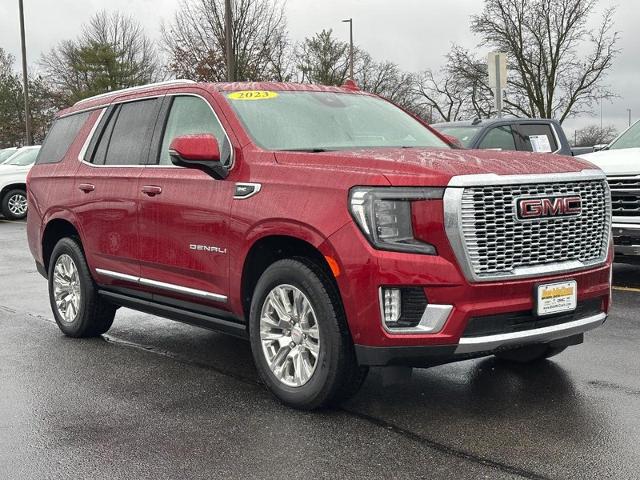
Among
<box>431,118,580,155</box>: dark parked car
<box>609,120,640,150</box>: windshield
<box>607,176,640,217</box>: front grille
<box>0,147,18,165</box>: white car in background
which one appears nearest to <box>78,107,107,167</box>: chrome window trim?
<box>607,176,640,217</box>: front grille

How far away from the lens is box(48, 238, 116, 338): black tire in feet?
20.9

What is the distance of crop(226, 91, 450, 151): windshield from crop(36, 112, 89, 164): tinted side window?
2065 millimetres

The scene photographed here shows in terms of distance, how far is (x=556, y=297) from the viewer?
13.8 ft

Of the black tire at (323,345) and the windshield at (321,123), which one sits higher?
the windshield at (321,123)

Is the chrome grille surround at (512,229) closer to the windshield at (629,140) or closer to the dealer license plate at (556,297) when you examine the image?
the dealer license plate at (556,297)

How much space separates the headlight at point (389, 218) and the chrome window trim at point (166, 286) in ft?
4.16

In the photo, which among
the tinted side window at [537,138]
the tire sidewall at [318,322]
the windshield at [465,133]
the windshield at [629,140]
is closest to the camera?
the tire sidewall at [318,322]

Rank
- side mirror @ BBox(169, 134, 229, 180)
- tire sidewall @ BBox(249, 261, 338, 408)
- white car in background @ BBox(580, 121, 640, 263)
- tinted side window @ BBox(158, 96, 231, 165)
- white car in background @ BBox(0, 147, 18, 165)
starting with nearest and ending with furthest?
tire sidewall @ BBox(249, 261, 338, 408) < side mirror @ BBox(169, 134, 229, 180) < tinted side window @ BBox(158, 96, 231, 165) < white car in background @ BBox(580, 121, 640, 263) < white car in background @ BBox(0, 147, 18, 165)

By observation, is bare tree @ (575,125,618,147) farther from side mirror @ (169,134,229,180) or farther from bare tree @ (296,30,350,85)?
side mirror @ (169,134,229,180)

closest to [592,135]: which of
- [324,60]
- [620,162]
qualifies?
[324,60]

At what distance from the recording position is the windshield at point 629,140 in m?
9.16

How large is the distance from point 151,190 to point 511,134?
6940 mm

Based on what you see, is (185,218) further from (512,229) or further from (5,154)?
(5,154)

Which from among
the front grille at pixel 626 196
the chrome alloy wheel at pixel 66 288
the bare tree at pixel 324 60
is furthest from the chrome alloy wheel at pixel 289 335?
the bare tree at pixel 324 60
